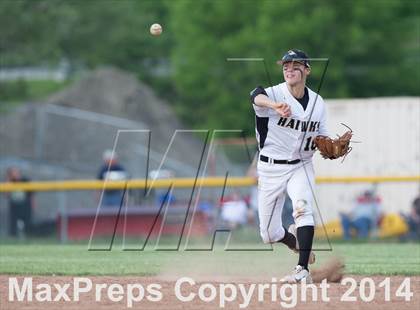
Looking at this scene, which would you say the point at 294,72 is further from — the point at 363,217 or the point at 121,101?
the point at 121,101

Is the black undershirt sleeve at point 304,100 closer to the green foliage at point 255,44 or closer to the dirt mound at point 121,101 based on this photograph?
the dirt mound at point 121,101

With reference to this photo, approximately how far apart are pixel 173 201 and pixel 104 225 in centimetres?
139

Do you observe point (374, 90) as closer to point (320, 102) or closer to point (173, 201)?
point (173, 201)

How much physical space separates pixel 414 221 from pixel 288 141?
10421 millimetres

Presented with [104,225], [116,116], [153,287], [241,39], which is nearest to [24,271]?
[153,287]

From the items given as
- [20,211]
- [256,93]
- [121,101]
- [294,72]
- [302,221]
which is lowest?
[20,211]

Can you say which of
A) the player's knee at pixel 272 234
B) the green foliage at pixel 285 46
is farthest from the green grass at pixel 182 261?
the green foliage at pixel 285 46

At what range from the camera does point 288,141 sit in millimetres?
10242

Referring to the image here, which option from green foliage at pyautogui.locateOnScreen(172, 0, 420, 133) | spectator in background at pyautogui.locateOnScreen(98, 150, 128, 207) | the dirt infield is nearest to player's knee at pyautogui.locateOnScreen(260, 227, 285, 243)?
the dirt infield

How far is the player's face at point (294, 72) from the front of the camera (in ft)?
33.0

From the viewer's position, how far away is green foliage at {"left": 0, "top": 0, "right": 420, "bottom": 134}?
114ft

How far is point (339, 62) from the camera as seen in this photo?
35.8 metres

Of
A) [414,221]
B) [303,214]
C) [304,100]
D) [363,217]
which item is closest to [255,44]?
[363,217]

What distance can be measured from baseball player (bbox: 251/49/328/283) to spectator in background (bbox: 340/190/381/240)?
390 inches
